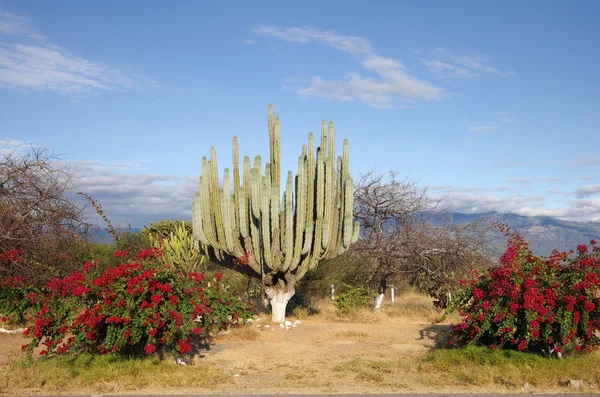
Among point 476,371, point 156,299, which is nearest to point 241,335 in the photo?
point 156,299

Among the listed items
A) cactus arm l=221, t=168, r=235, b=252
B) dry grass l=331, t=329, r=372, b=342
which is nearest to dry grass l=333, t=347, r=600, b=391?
dry grass l=331, t=329, r=372, b=342

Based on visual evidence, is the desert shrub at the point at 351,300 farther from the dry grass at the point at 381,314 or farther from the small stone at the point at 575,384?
the small stone at the point at 575,384

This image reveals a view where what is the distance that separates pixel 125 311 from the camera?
909 cm

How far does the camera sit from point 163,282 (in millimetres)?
9836

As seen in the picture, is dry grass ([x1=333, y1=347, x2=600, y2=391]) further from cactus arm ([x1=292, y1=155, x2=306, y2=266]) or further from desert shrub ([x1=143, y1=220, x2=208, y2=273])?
desert shrub ([x1=143, y1=220, x2=208, y2=273])

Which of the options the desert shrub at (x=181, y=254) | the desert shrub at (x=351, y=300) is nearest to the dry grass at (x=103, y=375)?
the desert shrub at (x=351, y=300)

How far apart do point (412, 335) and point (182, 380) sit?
625 cm

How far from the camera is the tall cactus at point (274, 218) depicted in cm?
1359

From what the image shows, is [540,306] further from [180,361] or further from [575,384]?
[180,361]

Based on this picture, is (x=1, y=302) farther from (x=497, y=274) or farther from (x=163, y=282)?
(x=497, y=274)

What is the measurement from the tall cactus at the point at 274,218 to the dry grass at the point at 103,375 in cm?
472

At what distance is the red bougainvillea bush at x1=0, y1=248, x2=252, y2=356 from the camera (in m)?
9.08

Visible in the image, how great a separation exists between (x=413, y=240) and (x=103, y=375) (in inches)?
449

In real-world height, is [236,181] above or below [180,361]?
above
